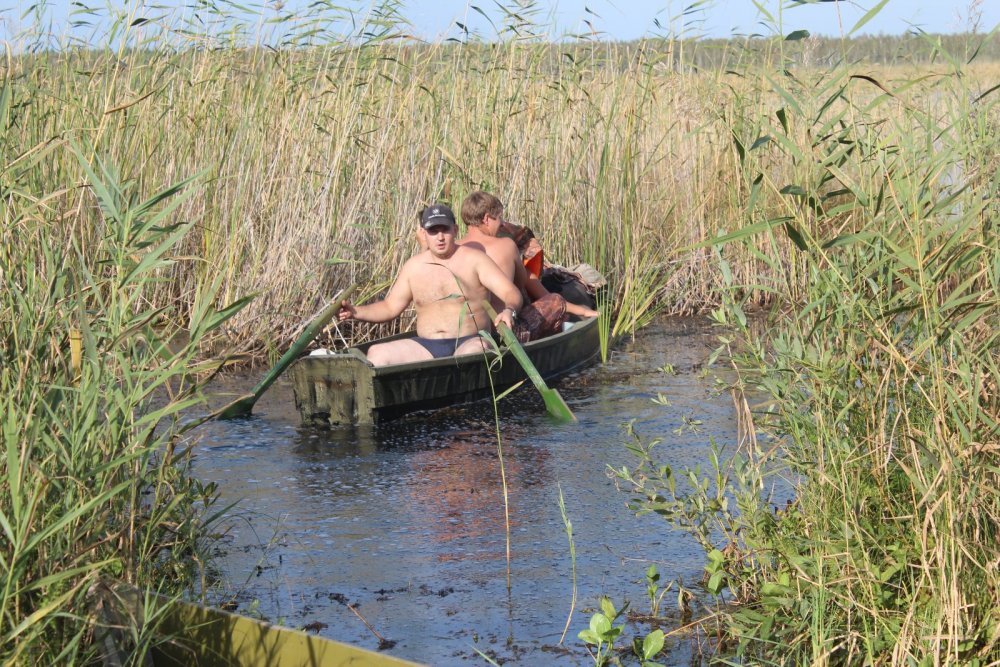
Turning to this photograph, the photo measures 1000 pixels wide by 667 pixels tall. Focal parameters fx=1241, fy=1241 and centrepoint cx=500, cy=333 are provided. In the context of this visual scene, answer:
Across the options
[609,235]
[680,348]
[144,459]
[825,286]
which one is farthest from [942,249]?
[609,235]

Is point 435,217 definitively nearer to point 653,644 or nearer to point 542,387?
point 542,387

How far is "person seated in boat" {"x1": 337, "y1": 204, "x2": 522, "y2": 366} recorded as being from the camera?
7344 millimetres

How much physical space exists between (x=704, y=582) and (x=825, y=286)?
47.3 inches

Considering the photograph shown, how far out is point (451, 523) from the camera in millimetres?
5250

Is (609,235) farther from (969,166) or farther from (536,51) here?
(969,166)

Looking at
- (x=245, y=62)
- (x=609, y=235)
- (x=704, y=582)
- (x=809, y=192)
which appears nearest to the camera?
(x=809, y=192)

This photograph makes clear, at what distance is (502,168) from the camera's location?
9.41 m

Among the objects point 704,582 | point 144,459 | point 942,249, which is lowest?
point 704,582

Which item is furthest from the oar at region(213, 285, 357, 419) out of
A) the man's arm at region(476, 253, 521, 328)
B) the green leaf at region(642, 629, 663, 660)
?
the green leaf at region(642, 629, 663, 660)

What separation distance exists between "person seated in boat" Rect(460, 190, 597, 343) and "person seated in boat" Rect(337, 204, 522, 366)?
47 centimetres

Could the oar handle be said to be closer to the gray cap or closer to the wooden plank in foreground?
the gray cap

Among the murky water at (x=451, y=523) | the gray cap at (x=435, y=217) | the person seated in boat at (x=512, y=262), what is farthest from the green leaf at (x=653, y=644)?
the person seated in boat at (x=512, y=262)

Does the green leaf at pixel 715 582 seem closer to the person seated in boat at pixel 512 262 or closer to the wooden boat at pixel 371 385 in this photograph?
the wooden boat at pixel 371 385

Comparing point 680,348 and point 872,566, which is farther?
point 680,348
